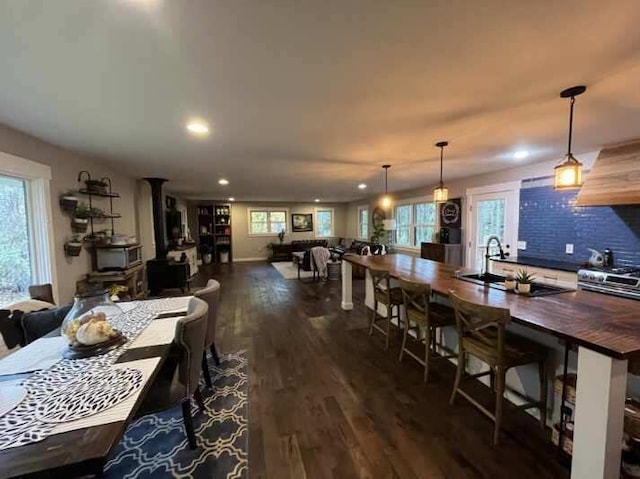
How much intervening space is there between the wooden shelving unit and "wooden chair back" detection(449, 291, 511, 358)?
9.60m

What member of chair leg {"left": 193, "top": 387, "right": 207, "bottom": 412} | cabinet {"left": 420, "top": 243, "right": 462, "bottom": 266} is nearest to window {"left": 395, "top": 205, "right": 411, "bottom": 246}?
cabinet {"left": 420, "top": 243, "right": 462, "bottom": 266}

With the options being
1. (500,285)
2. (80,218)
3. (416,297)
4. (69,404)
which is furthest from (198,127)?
(500,285)

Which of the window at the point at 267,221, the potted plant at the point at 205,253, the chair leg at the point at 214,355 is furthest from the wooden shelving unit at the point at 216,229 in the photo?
the chair leg at the point at 214,355

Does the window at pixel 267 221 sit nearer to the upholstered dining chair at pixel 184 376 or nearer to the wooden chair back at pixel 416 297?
the wooden chair back at pixel 416 297

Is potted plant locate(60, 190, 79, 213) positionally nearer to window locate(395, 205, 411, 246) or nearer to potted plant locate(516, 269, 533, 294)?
potted plant locate(516, 269, 533, 294)

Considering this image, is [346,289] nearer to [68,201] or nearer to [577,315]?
[577,315]

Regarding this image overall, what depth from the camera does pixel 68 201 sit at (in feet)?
10.5

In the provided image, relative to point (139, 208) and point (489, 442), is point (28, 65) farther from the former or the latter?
point (139, 208)

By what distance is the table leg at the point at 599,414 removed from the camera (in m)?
1.32

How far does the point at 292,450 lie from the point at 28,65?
270 centimetres

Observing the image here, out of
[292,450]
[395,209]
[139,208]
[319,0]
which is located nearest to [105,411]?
[292,450]

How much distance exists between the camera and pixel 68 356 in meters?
1.51

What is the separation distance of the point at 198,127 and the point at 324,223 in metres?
9.62

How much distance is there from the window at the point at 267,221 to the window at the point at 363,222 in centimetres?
292
